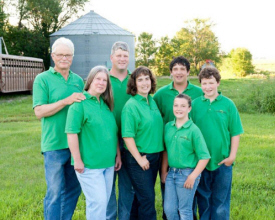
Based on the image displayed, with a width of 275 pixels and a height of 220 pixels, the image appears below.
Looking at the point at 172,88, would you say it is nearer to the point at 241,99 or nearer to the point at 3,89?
the point at 241,99

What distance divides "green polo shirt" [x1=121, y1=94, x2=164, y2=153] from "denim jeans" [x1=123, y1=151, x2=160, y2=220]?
10cm

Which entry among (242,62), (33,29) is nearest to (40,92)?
(33,29)

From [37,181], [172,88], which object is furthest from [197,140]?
[37,181]

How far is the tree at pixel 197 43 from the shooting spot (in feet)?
153

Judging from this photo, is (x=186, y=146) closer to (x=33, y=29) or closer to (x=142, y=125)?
(x=142, y=125)

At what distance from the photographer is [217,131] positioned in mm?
3508

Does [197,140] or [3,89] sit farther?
[3,89]

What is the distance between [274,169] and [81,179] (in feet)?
13.4

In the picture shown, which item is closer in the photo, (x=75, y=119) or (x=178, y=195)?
(x=75, y=119)

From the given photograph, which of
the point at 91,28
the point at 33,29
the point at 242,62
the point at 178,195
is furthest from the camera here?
the point at 242,62

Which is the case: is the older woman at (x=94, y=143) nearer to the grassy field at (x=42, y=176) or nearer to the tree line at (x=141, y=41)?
the grassy field at (x=42, y=176)

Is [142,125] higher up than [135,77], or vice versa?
[135,77]

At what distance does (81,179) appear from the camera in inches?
126

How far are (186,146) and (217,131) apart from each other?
1.19ft
